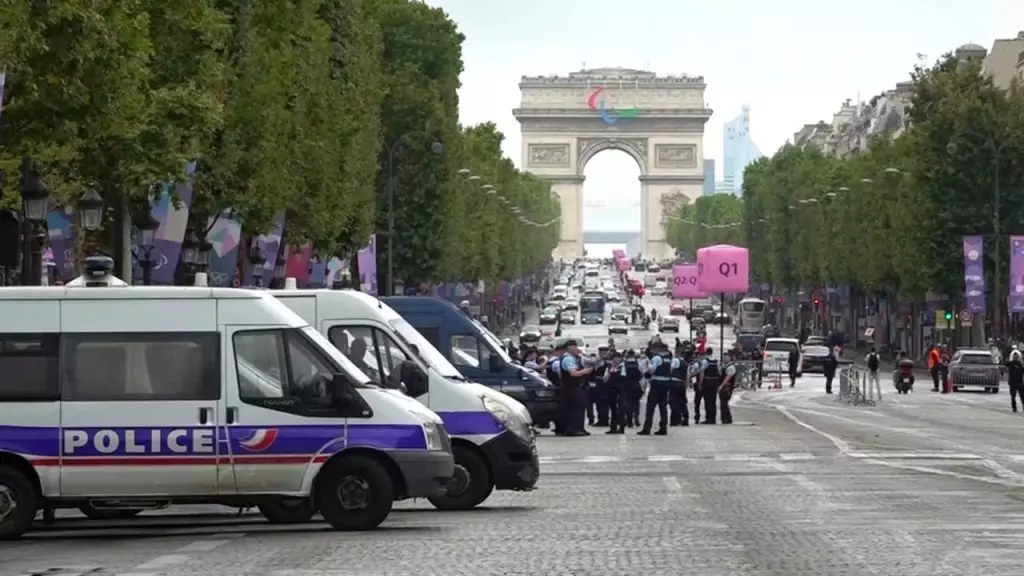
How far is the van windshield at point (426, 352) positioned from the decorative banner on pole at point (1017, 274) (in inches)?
1908

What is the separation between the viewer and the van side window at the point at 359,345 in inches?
903

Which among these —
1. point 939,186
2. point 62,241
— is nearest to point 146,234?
point 62,241

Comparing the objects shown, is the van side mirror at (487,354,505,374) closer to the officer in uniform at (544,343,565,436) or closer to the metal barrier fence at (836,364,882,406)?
the officer in uniform at (544,343,565,436)

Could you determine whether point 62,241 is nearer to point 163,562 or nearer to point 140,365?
point 140,365

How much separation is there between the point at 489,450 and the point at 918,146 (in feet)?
237

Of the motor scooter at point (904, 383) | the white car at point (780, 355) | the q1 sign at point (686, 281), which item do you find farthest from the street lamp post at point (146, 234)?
the q1 sign at point (686, 281)

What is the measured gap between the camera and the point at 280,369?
1912cm

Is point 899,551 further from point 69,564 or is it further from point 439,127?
point 439,127

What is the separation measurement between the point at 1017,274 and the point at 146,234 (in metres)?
39.2

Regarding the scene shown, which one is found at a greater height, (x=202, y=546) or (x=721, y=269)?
(x=721, y=269)

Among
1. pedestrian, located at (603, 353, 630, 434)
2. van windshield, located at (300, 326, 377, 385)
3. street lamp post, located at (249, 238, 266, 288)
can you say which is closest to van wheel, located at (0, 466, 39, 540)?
van windshield, located at (300, 326, 377, 385)

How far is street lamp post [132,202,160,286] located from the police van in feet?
60.4

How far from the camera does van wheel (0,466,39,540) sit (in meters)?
18.6

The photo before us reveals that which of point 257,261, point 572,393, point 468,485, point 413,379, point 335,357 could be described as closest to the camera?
point 335,357
